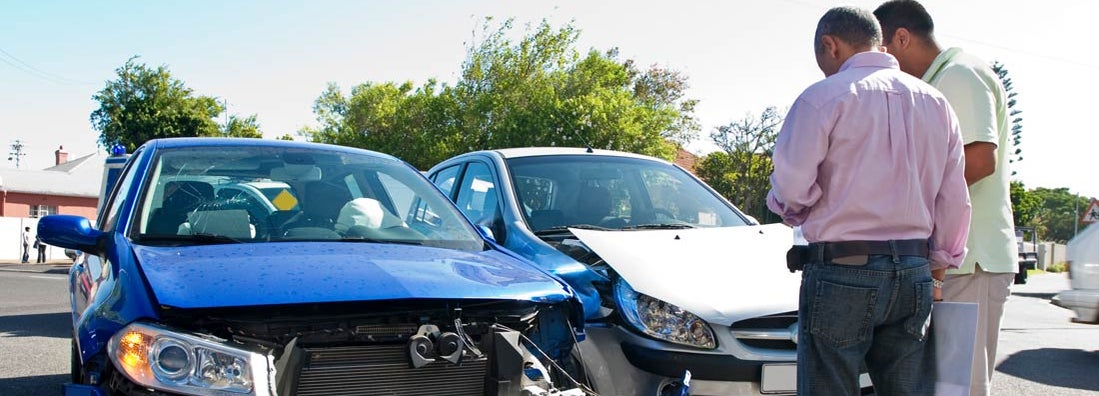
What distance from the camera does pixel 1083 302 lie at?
7.64 metres

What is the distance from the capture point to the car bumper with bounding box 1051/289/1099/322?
7.50 meters

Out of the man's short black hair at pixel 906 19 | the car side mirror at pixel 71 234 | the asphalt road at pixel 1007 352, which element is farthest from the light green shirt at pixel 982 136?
the asphalt road at pixel 1007 352

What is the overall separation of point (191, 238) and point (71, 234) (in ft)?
1.49

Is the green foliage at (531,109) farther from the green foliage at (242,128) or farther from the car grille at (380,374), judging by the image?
the car grille at (380,374)

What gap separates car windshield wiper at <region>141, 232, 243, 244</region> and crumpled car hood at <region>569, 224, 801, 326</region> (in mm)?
1698

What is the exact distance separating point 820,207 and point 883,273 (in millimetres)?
282

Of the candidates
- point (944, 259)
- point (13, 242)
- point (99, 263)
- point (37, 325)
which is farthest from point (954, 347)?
point (13, 242)

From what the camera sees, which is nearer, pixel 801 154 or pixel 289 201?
pixel 801 154

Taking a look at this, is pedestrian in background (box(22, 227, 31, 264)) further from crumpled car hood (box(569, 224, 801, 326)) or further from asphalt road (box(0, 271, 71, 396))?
crumpled car hood (box(569, 224, 801, 326))

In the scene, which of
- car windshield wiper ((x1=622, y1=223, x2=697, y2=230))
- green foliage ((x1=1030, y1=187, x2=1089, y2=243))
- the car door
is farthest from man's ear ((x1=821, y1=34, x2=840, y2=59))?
green foliage ((x1=1030, y1=187, x2=1089, y2=243))

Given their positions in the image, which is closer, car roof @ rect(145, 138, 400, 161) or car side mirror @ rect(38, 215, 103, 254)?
car side mirror @ rect(38, 215, 103, 254)

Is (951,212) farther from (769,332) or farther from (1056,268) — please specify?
(1056,268)

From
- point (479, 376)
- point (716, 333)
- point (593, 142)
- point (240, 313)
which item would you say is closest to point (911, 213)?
point (716, 333)

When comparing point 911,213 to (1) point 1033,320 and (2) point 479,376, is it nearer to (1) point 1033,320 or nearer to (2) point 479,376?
(2) point 479,376
